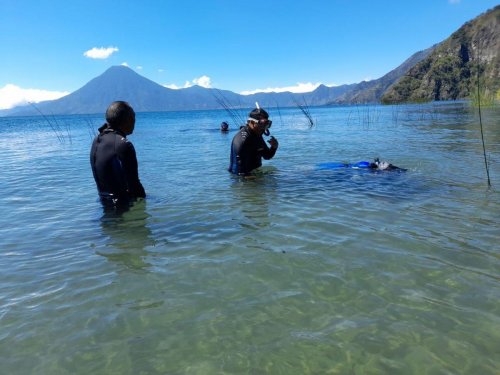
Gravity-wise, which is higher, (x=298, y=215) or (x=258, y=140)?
(x=258, y=140)

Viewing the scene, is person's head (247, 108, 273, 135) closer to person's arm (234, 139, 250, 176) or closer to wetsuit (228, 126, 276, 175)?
wetsuit (228, 126, 276, 175)

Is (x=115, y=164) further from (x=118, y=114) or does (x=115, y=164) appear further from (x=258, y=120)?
(x=258, y=120)

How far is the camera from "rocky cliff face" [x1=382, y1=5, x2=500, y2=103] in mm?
144375

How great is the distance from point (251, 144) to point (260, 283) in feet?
19.6

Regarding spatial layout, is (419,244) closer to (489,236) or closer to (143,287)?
(489,236)

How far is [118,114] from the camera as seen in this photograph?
20.1ft

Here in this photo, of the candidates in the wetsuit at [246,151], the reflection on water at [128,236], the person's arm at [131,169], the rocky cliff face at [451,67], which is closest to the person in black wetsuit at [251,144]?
the wetsuit at [246,151]

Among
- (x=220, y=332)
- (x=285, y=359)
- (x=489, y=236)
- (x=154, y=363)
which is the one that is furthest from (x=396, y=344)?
(x=489, y=236)

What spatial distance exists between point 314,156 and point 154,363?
1275 cm

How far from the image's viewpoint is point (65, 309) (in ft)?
12.3

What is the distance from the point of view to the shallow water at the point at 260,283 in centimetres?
292

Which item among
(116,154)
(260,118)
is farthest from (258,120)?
(116,154)

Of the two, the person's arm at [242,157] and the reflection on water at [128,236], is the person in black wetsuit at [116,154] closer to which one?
the reflection on water at [128,236]

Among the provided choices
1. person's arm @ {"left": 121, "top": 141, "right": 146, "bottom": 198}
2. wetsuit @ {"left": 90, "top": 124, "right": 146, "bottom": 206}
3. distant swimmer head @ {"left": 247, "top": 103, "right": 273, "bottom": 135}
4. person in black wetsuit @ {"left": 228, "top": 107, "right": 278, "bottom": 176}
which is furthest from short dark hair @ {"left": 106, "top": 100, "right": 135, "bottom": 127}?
distant swimmer head @ {"left": 247, "top": 103, "right": 273, "bottom": 135}
